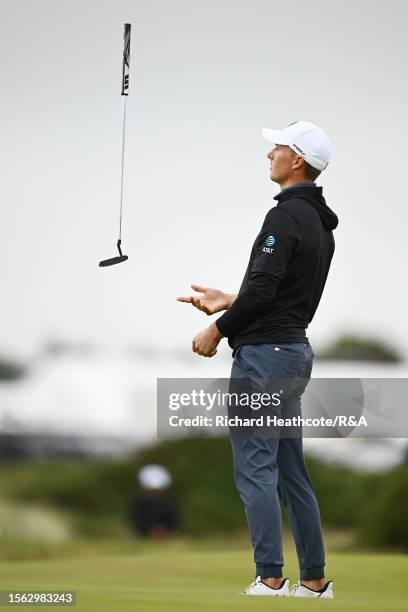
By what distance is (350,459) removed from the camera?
41.7ft

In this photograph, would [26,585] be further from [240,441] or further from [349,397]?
[349,397]

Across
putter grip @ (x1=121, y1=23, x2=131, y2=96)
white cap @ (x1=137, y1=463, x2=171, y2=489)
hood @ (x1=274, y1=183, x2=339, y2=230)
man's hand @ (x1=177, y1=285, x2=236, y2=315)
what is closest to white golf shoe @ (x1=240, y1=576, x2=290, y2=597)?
man's hand @ (x1=177, y1=285, x2=236, y2=315)

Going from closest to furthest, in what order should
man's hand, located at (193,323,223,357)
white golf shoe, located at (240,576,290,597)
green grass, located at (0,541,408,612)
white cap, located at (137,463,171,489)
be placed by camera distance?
green grass, located at (0,541,408,612), white golf shoe, located at (240,576,290,597), man's hand, located at (193,323,223,357), white cap, located at (137,463,171,489)

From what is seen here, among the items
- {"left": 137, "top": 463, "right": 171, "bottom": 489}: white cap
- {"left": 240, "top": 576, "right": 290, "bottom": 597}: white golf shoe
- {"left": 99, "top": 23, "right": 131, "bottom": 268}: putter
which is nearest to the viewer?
{"left": 240, "top": 576, "right": 290, "bottom": 597}: white golf shoe

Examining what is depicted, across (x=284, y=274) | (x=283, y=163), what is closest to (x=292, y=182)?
(x=283, y=163)

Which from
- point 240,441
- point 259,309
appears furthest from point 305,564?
point 259,309

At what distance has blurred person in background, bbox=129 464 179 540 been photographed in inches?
410

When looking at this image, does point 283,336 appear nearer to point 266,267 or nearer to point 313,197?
point 266,267

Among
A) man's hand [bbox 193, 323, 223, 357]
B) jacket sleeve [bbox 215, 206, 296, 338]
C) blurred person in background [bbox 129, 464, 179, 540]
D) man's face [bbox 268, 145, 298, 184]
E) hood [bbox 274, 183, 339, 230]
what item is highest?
blurred person in background [bbox 129, 464, 179, 540]

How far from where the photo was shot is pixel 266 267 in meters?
4.12

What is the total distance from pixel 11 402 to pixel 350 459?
132 inches

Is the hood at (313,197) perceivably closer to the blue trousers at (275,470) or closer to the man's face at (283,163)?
the man's face at (283,163)

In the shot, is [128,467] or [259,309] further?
[128,467]

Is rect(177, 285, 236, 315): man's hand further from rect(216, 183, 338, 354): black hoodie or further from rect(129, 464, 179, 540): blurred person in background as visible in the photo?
rect(129, 464, 179, 540): blurred person in background
